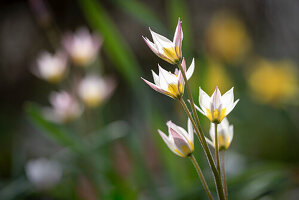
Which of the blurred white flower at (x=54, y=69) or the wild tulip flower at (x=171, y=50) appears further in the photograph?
the blurred white flower at (x=54, y=69)

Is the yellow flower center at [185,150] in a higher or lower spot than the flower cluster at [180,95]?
lower

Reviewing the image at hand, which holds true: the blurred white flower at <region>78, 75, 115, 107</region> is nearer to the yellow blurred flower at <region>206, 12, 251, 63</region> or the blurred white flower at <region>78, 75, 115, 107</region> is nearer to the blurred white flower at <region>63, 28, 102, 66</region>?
the blurred white flower at <region>63, 28, 102, 66</region>

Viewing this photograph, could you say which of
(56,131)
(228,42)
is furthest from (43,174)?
(228,42)

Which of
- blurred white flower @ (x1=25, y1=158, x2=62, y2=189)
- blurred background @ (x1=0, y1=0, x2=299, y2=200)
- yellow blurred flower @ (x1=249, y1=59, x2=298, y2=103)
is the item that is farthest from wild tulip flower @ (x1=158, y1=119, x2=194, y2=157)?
yellow blurred flower @ (x1=249, y1=59, x2=298, y2=103)

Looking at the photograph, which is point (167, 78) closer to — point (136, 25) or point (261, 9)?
point (261, 9)

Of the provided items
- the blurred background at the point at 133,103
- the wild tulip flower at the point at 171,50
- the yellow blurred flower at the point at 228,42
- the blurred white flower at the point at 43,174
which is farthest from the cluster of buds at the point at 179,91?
the yellow blurred flower at the point at 228,42

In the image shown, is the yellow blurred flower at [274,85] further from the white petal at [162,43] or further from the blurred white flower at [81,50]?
the white petal at [162,43]

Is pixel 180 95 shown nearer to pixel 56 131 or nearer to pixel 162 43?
pixel 162 43

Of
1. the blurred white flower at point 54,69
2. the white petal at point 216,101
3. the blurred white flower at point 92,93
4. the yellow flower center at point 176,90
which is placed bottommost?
the white petal at point 216,101
